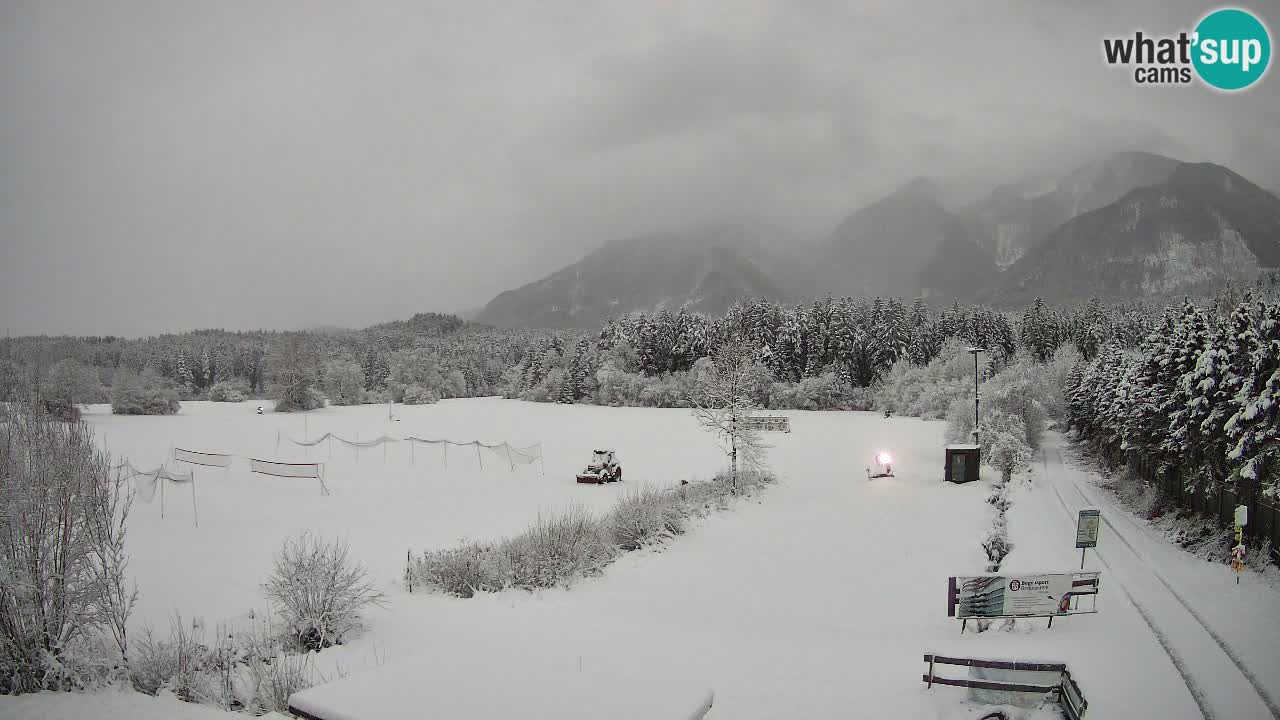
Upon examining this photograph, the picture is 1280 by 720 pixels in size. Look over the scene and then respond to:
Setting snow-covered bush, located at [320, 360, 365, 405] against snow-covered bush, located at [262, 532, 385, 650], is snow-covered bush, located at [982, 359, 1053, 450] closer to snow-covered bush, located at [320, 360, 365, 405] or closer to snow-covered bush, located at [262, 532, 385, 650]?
snow-covered bush, located at [262, 532, 385, 650]

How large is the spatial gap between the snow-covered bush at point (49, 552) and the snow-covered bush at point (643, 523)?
11.6m

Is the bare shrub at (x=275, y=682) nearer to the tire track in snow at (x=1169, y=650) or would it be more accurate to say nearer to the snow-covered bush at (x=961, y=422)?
the tire track in snow at (x=1169, y=650)

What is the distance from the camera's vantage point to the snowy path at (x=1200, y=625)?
8328mm

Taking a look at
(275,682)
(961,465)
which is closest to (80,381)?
(275,682)

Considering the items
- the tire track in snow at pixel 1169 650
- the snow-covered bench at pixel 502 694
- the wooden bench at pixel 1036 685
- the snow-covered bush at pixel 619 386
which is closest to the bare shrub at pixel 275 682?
the snow-covered bench at pixel 502 694

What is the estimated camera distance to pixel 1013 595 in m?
10.5

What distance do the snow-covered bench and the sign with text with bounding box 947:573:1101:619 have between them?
817 centimetres

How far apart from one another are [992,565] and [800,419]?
49.3 meters

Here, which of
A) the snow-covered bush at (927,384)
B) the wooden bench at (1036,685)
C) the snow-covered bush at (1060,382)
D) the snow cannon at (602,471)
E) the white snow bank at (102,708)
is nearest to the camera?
the white snow bank at (102,708)

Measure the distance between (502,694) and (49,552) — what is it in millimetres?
7936

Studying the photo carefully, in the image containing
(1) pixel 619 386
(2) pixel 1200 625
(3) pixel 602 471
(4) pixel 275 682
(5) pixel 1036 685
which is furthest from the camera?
(1) pixel 619 386

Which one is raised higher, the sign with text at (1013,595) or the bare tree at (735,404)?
the bare tree at (735,404)

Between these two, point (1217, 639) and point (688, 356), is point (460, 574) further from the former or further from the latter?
point (688, 356)

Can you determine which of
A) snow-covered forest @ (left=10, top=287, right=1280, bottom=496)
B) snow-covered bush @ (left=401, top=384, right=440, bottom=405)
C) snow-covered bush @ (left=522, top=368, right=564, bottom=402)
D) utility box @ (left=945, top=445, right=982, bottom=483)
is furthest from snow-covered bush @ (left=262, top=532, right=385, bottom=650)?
snow-covered bush @ (left=401, top=384, right=440, bottom=405)
